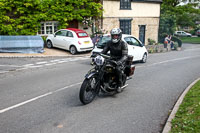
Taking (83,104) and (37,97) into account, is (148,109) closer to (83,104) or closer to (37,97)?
(83,104)

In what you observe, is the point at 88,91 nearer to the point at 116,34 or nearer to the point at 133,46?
the point at 116,34

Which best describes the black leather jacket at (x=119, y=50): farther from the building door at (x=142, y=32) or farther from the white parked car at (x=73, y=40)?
the building door at (x=142, y=32)

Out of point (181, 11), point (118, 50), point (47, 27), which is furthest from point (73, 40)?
point (181, 11)

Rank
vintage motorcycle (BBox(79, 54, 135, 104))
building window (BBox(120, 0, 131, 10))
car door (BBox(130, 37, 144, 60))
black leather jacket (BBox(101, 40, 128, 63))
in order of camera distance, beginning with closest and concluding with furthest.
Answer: vintage motorcycle (BBox(79, 54, 135, 104)) → black leather jacket (BBox(101, 40, 128, 63)) → car door (BBox(130, 37, 144, 60)) → building window (BBox(120, 0, 131, 10))

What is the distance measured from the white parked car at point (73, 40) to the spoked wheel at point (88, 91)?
1075 cm

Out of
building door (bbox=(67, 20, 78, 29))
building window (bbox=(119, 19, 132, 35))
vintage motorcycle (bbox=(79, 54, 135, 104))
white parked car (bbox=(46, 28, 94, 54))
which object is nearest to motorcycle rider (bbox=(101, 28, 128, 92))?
vintage motorcycle (bbox=(79, 54, 135, 104))

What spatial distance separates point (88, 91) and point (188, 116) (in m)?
2.74

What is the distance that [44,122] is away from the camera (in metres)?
5.48

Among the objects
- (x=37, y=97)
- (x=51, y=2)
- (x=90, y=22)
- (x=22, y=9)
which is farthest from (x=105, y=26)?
(x=37, y=97)

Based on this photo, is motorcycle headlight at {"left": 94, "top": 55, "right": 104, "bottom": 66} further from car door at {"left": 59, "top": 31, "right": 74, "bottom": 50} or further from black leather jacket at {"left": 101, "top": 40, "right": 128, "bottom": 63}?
car door at {"left": 59, "top": 31, "right": 74, "bottom": 50}

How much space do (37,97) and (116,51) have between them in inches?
114

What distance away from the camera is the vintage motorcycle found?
6508 mm

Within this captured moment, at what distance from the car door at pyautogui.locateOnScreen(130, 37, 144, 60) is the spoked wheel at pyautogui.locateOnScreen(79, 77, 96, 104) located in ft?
24.3

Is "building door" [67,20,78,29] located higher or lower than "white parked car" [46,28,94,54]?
higher
